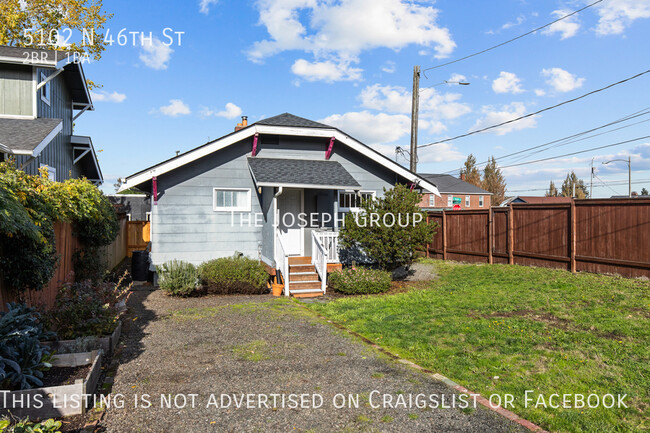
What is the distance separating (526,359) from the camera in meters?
5.91

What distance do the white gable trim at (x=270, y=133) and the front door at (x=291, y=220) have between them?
195 centimetres

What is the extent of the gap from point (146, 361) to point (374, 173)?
34.6ft

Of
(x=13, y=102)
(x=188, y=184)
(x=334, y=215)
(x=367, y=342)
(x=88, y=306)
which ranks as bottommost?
(x=367, y=342)

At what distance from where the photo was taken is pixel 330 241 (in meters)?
13.1

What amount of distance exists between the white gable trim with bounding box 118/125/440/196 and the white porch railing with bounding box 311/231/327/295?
11.5 feet

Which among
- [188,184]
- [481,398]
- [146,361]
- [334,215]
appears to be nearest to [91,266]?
[188,184]

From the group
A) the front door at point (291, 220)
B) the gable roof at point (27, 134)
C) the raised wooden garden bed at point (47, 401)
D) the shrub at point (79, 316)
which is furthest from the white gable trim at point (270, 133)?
the raised wooden garden bed at point (47, 401)

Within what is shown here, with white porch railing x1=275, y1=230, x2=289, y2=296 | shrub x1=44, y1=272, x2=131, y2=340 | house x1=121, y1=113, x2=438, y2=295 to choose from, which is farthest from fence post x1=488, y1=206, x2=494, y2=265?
shrub x1=44, y1=272, x2=131, y2=340

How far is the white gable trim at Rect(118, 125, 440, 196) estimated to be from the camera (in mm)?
12383

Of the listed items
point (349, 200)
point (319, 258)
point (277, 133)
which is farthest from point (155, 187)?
point (349, 200)

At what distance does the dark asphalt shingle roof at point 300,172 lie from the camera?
12.5 m

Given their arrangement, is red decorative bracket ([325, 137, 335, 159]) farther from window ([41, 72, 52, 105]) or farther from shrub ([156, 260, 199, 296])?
window ([41, 72, 52, 105])

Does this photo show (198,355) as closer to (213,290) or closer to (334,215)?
(213,290)

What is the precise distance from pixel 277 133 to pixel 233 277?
4792 millimetres
